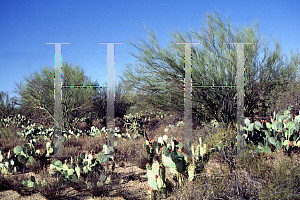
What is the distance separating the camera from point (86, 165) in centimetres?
456

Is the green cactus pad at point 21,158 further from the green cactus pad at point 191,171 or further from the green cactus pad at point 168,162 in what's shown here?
the green cactus pad at point 191,171

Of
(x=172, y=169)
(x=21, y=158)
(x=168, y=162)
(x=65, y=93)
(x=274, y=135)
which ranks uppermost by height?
(x=65, y=93)

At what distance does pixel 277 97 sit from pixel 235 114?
1585mm

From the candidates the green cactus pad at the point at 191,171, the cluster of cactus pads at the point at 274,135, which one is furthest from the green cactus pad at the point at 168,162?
the cluster of cactus pads at the point at 274,135

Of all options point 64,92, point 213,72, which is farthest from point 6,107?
point 213,72

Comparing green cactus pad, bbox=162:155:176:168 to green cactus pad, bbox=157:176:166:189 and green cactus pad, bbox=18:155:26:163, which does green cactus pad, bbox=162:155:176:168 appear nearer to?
green cactus pad, bbox=157:176:166:189

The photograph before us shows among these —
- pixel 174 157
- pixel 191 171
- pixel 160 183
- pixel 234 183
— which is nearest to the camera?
pixel 234 183

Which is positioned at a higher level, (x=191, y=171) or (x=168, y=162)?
(x=168, y=162)

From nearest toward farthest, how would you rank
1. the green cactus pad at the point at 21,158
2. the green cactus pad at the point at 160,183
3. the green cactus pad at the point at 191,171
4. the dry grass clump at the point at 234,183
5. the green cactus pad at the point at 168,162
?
the dry grass clump at the point at 234,183 < the green cactus pad at the point at 160,183 < the green cactus pad at the point at 191,171 < the green cactus pad at the point at 168,162 < the green cactus pad at the point at 21,158

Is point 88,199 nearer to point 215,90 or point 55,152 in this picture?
point 55,152

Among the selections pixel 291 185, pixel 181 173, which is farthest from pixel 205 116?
pixel 291 185

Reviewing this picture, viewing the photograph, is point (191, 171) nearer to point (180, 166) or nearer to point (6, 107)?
point (180, 166)

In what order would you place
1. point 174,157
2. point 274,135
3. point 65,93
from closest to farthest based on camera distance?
point 174,157 < point 274,135 < point 65,93

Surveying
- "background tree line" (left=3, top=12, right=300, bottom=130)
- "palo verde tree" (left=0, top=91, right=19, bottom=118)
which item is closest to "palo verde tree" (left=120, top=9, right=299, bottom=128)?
"background tree line" (left=3, top=12, right=300, bottom=130)
